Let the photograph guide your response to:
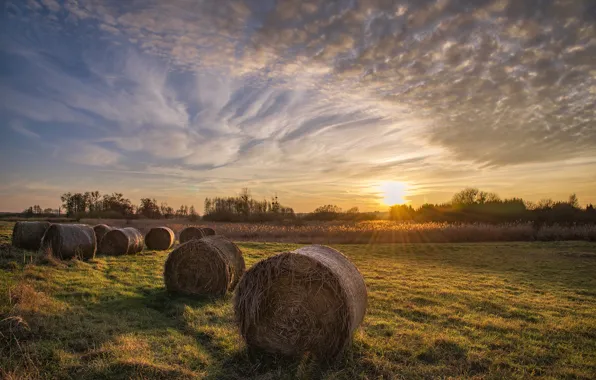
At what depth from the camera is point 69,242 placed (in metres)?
13.3

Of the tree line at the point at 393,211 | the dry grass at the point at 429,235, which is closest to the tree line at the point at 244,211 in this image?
the tree line at the point at 393,211

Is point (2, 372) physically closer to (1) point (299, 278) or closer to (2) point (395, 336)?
(1) point (299, 278)

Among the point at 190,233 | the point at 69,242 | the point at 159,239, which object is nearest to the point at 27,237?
A: the point at 69,242

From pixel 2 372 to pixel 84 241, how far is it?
10.6 m

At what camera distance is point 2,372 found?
14.3 ft

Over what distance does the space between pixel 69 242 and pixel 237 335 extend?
10245 millimetres

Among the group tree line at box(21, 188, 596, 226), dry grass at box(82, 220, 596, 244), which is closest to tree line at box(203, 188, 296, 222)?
tree line at box(21, 188, 596, 226)

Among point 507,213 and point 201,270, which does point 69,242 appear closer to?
point 201,270

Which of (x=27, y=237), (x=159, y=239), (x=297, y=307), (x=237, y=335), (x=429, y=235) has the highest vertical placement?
(x=27, y=237)

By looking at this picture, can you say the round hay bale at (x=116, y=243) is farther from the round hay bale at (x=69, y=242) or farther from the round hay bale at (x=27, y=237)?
the round hay bale at (x=27, y=237)

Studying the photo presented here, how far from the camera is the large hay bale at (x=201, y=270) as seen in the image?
30.8 feet

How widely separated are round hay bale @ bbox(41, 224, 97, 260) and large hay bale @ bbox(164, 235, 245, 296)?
602 cm

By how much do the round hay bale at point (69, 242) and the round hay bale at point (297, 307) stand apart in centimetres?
1040

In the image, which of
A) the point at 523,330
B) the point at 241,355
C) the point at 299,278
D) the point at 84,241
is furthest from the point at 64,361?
the point at 84,241
